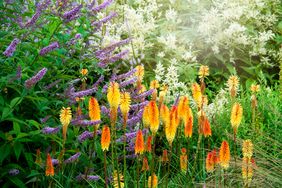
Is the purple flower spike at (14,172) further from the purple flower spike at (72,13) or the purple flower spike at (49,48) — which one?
the purple flower spike at (72,13)

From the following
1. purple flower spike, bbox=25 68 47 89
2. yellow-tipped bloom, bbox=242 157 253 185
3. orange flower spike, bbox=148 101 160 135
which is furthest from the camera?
purple flower spike, bbox=25 68 47 89

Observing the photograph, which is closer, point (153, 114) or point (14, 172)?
point (153, 114)

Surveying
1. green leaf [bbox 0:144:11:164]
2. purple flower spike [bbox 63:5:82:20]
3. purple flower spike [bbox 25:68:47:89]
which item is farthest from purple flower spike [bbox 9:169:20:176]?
purple flower spike [bbox 63:5:82:20]

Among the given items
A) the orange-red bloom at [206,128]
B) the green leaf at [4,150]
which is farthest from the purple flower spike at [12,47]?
the orange-red bloom at [206,128]

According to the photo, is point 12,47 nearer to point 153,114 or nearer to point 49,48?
point 49,48

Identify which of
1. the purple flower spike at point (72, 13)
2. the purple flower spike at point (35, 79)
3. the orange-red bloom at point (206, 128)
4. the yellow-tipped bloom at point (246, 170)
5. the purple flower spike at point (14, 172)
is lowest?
the purple flower spike at point (14, 172)

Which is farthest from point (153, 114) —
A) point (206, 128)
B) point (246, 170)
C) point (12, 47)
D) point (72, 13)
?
point (72, 13)

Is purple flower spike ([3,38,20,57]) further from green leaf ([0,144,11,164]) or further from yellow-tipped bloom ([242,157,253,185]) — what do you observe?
yellow-tipped bloom ([242,157,253,185])

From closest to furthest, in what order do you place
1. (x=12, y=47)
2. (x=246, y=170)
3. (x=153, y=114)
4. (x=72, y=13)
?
(x=153, y=114), (x=246, y=170), (x=12, y=47), (x=72, y=13)

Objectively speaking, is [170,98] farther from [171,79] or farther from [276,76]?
[276,76]

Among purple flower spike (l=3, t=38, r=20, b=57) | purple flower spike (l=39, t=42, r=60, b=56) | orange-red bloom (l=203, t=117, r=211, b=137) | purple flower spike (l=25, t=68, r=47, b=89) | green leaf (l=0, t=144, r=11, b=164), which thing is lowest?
green leaf (l=0, t=144, r=11, b=164)

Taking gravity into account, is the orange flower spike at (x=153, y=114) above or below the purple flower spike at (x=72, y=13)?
below

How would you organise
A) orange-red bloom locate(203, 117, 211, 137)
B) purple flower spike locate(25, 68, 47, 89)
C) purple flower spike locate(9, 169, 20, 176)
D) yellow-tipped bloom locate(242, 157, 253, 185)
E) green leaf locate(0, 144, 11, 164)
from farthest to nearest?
purple flower spike locate(9, 169, 20, 176) < green leaf locate(0, 144, 11, 164) < purple flower spike locate(25, 68, 47, 89) < orange-red bloom locate(203, 117, 211, 137) < yellow-tipped bloom locate(242, 157, 253, 185)

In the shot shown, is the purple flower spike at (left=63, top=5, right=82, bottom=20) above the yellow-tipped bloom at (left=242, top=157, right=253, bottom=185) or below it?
above
